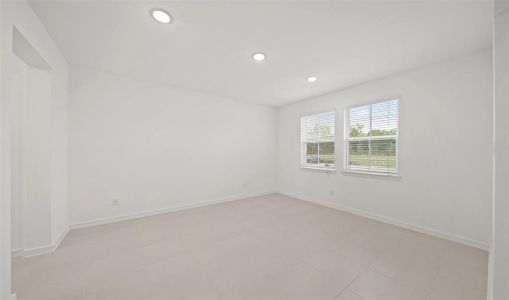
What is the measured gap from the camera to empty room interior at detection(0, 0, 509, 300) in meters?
1.58

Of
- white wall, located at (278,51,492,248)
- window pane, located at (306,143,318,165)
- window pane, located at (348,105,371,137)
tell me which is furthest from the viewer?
window pane, located at (306,143,318,165)

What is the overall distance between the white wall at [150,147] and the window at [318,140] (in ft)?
4.45

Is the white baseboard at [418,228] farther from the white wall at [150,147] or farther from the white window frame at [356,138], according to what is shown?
the white wall at [150,147]

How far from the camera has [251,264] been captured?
1920mm

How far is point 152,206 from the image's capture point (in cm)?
340

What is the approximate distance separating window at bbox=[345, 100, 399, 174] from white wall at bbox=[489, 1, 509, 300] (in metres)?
2.02

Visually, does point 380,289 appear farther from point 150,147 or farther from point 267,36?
point 150,147

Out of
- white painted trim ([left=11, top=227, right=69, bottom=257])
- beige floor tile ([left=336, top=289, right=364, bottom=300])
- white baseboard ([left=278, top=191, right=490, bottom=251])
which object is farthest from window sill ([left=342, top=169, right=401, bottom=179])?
white painted trim ([left=11, top=227, right=69, bottom=257])

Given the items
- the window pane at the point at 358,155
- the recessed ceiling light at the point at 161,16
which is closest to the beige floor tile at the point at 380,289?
the window pane at the point at 358,155

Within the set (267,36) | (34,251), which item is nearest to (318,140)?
(267,36)

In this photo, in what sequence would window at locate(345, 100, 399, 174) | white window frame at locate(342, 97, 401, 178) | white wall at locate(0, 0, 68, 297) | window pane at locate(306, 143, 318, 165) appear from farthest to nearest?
window pane at locate(306, 143, 318, 165) → window at locate(345, 100, 399, 174) → white window frame at locate(342, 97, 401, 178) → white wall at locate(0, 0, 68, 297)

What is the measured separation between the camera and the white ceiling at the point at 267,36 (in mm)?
1632

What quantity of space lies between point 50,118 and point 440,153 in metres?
5.12

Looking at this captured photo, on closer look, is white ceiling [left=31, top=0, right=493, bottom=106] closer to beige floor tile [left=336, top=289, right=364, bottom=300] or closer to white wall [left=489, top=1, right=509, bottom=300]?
white wall [left=489, top=1, right=509, bottom=300]
